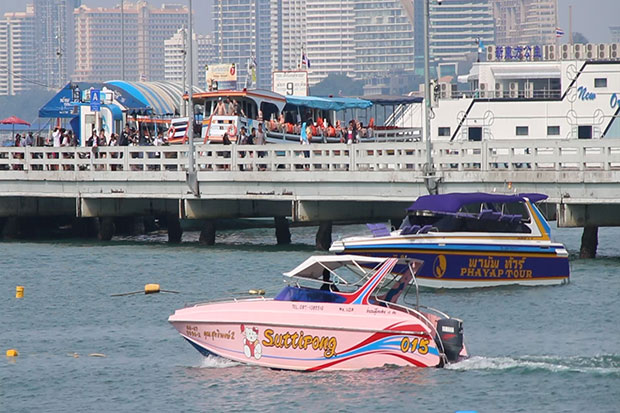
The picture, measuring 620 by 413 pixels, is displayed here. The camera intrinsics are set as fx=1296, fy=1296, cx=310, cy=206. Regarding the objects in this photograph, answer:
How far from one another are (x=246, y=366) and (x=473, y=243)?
30.1ft

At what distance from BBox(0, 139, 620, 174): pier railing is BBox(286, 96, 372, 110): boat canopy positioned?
1059 centimetres

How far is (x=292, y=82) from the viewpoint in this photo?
68125 mm

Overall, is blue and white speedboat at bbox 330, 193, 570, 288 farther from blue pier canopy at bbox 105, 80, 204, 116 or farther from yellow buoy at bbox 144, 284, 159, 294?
blue pier canopy at bbox 105, 80, 204, 116

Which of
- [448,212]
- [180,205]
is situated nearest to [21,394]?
[448,212]

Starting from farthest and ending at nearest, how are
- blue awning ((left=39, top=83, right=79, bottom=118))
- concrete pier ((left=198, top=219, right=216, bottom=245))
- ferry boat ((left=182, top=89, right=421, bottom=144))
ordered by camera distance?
blue awning ((left=39, top=83, right=79, bottom=118)) → ferry boat ((left=182, top=89, right=421, bottom=144)) → concrete pier ((left=198, top=219, right=216, bottom=245))

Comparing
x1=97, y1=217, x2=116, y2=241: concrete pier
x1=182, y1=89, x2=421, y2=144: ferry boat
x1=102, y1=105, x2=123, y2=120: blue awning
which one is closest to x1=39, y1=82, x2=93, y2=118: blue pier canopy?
x1=102, y1=105, x2=123, y2=120: blue awning

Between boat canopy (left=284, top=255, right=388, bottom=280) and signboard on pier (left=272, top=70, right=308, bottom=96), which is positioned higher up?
signboard on pier (left=272, top=70, right=308, bottom=96)

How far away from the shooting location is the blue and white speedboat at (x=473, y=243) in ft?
96.4

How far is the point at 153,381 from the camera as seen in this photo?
2141 cm

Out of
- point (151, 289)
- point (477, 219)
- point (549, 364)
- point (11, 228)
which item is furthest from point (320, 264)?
point (11, 228)

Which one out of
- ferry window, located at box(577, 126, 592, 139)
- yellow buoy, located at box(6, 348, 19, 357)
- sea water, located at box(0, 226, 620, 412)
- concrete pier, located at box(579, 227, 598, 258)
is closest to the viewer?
sea water, located at box(0, 226, 620, 412)

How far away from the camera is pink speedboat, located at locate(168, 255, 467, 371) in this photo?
2106 centimetres

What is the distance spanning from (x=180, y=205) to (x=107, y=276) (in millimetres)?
5819

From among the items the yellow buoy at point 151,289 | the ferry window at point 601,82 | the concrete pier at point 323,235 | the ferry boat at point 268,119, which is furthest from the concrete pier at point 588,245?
the ferry window at point 601,82
